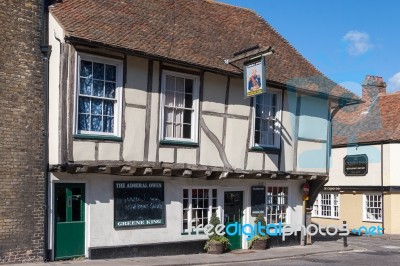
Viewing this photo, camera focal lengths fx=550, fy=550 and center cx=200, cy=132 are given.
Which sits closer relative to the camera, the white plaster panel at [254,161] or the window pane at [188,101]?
the window pane at [188,101]

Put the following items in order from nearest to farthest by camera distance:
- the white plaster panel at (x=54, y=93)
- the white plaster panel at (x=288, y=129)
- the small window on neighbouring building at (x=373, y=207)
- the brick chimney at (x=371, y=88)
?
the white plaster panel at (x=54, y=93) → the white plaster panel at (x=288, y=129) → the small window on neighbouring building at (x=373, y=207) → the brick chimney at (x=371, y=88)

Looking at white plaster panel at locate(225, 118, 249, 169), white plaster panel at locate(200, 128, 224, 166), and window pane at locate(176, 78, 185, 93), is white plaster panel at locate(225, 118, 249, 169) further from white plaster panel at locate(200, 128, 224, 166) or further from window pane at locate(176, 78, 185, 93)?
window pane at locate(176, 78, 185, 93)

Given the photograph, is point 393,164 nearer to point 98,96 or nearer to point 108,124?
point 108,124

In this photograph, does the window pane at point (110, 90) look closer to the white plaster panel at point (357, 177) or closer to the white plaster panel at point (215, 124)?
the white plaster panel at point (215, 124)

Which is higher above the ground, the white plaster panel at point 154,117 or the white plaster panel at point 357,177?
the white plaster panel at point 154,117

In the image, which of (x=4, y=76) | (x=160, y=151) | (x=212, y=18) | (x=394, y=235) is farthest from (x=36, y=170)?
(x=394, y=235)

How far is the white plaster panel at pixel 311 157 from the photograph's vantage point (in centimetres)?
2011

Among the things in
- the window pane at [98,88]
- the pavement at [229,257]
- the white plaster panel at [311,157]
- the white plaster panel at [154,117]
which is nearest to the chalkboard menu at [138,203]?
the white plaster panel at [154,117]

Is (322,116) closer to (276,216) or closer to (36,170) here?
(276,216)

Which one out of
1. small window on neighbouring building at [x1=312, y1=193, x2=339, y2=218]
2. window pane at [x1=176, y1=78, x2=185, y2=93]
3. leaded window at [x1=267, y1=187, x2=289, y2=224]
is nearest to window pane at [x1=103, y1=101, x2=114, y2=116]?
window pane at [x1=176, y1=78, x2=185, y2=93]

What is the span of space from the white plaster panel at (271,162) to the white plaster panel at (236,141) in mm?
1152

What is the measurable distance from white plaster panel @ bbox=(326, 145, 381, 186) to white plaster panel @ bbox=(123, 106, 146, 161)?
1770 centimetres

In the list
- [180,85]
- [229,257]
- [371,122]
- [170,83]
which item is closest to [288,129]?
[180,85]

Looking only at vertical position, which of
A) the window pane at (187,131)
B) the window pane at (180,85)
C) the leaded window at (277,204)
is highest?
the window pane at (180,85)
